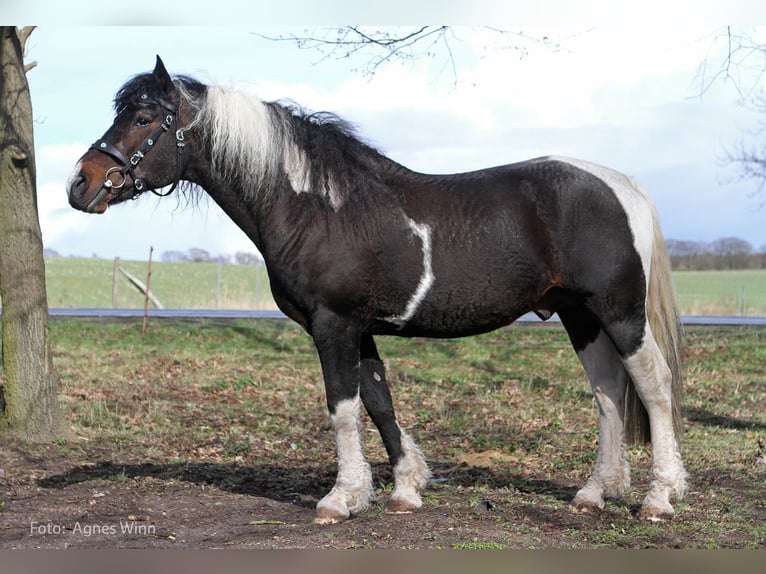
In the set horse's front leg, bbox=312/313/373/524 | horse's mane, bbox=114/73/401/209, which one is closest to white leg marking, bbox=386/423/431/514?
horse's front leg, bbox=312/313/373/524

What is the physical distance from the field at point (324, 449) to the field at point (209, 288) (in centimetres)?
1157

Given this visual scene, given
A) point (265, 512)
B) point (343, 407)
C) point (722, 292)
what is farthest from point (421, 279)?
point (722, 292)

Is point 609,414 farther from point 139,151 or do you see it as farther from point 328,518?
point 139,151

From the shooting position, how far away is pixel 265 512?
5.85 m

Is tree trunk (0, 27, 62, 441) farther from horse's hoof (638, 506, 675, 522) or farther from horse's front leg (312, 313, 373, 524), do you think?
horse's hoof (638, 506, 675, 522)

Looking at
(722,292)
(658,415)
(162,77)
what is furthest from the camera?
(722,292)

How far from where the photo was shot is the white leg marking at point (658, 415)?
5.55m

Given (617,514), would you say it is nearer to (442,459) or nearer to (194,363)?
(442,459)

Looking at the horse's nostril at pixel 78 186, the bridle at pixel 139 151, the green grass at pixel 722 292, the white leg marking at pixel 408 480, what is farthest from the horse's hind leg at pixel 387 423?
the green grass at pixel 722 292

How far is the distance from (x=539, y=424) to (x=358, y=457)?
400 centimetres

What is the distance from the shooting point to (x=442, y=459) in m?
7.73

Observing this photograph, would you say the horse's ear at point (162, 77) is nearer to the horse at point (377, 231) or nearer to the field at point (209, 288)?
the horse at point (377, 231)

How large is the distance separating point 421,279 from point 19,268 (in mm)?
4537

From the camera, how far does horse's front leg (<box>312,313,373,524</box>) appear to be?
17.7ft
